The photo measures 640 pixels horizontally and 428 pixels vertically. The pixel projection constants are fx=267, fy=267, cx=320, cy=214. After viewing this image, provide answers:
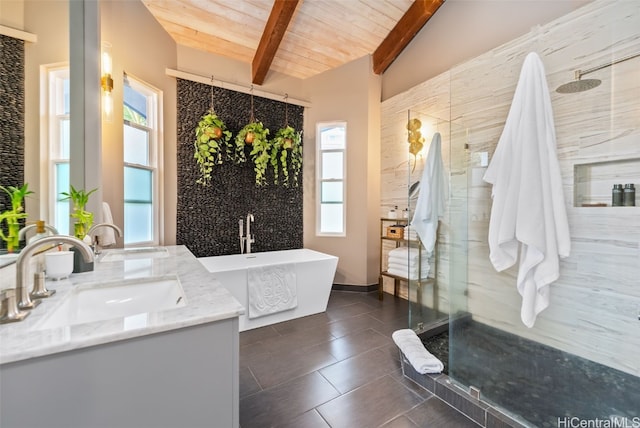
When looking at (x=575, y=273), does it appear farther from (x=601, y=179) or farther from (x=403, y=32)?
(x=403, y=32)

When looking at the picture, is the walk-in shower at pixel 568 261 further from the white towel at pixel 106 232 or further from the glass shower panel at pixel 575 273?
the white towel at pixel 106 232

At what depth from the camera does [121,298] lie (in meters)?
1.25

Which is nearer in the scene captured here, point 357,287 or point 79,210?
point 79,210

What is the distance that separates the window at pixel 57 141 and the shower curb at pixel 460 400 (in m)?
2.29

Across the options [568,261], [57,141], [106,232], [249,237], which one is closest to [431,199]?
[568,261]

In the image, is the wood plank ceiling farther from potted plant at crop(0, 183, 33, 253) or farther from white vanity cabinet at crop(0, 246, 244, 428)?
white vanity cabinet at crop(0, 246, 244, 428)

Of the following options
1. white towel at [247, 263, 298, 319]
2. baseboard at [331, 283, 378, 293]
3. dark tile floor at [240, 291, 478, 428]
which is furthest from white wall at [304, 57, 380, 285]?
white towel at [247, 263, 298, 319]

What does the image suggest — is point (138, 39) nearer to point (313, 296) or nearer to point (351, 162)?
point (351, 162)

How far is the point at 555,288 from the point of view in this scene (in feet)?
6.85

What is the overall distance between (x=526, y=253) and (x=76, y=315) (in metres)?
2.31

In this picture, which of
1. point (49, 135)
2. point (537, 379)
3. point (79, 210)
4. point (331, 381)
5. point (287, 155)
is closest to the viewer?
point (49, 135)

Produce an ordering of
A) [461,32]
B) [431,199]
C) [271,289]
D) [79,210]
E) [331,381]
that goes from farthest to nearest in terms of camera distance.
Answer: [461,32] < [271,289] < [431,199] < [331,381] < [79,210]

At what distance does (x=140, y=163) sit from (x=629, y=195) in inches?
161

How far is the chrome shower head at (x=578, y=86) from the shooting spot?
195 cm
